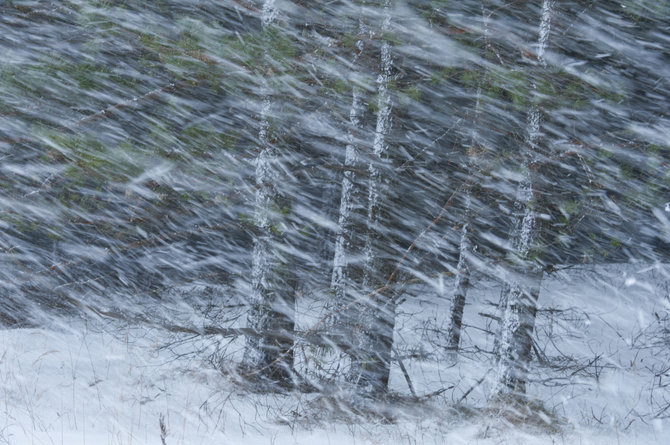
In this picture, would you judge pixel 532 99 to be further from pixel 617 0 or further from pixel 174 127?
pixel 174 127

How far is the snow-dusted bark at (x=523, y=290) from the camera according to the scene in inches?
238

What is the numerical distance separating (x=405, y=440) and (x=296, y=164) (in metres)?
3.28

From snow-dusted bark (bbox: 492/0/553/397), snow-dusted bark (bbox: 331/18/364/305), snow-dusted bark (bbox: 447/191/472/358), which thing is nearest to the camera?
snow-dusted bark (bbox: 492/0/553/397)

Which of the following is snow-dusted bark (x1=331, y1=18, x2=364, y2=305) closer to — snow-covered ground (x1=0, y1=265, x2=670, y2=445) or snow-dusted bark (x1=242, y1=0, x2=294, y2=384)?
snow-dusted bark (x1=242, y1=0, x2=294, y2=384)

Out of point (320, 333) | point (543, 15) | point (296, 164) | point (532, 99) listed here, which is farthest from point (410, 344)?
point (543, 15)

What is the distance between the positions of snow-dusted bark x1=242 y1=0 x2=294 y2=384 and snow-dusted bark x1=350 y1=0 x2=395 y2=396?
86 centimetres

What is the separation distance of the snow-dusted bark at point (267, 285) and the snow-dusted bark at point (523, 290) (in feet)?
8.21

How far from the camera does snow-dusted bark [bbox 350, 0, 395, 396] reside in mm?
6090

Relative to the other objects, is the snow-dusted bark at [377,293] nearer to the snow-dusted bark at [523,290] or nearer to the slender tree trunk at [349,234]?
the slender tree trunk at [349,234]

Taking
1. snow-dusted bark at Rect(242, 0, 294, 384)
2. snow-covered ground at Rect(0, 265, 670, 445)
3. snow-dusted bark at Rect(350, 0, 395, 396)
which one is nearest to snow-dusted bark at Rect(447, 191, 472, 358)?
snow-covered ground at Rect(0, 265, 670, 445)

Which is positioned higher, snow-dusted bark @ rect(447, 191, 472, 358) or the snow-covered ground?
snow-dusted bark @ rect(447, 191, 472, 358)

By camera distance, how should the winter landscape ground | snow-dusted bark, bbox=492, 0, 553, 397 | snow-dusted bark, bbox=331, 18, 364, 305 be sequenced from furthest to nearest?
snow-dusted bark, bbox=331, 18, 364, 305 → snow-dusted bark, bbox=492, 0, 553, 397 → the winter landscape ground

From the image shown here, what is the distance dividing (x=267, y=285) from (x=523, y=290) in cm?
295

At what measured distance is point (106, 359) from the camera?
22.3 feet
